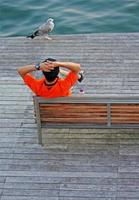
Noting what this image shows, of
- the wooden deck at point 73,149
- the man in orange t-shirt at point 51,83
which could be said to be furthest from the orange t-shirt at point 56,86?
the wooden deck at point 73,149

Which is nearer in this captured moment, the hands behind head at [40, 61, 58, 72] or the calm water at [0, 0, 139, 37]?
the hands behind head at [40, 61, 58, 72]

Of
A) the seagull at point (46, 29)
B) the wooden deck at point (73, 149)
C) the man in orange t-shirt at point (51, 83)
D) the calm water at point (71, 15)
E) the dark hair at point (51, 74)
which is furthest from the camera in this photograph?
the calm water at point (71, 15)

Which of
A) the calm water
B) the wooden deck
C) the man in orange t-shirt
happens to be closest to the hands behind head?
the man in orange t-shirt

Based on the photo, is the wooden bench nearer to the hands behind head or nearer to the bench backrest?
the bench backrest

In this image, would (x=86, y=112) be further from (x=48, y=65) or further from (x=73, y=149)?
(x=48, y=65)

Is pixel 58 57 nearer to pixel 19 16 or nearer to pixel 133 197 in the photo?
pixel 133 197

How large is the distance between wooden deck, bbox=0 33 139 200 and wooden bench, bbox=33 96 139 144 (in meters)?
0.27

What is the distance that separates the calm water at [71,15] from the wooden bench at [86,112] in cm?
757

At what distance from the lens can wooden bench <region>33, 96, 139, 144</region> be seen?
6.82m

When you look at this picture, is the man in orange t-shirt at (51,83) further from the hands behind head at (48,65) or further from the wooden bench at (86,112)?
the hands behind head at (48,65)

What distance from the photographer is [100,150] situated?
23.2 feet

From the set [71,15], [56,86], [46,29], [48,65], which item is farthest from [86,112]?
[71,15]

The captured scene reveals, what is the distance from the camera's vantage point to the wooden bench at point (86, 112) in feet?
22.4

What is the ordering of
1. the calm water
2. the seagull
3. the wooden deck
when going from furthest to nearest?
the calm water → the seagull → the wooden deck
